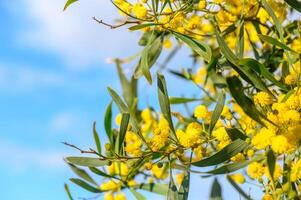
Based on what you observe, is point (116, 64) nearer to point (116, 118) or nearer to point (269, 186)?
point (116, 118)

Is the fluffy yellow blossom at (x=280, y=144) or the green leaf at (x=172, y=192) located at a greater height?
the green leaf at (x=172, y=192)

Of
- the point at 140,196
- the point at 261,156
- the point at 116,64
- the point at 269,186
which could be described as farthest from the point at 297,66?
the point at 116,64

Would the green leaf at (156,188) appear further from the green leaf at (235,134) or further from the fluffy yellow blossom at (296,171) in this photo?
the fluffy yellow blossom at (296,171)

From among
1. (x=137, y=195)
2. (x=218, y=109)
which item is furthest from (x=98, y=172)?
(x=218, y=109)

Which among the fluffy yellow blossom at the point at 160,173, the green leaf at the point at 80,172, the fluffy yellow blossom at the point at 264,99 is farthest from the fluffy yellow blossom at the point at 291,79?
the green leaf at the point at 80,172

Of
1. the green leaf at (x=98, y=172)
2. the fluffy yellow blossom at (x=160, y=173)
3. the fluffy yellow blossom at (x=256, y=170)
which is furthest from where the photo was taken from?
the fluffy yellow blossom at (x=160, y=173)

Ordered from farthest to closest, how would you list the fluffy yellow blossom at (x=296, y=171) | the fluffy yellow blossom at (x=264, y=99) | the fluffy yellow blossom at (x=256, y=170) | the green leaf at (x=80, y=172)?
the green leaf at (x=80, y=172) → the fluffy yellow blossom at (x=256, y=170) → the fluffy yellow blossom at (x=264, y=99) → the fluffy yellow blossom at (x=296, y=171)

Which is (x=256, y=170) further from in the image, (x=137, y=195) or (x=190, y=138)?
(x=137, y=195)

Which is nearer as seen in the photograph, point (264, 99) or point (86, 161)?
point (264, 99)
